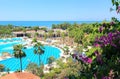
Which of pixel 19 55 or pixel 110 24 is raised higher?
pixel 110 24

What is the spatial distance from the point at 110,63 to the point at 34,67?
29232 mm

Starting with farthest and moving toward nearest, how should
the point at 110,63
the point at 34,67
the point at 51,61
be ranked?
the point at 51,61 < the point at 34,67 < the point at 110,63

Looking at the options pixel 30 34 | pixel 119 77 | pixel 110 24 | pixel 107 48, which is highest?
pixel 110 24

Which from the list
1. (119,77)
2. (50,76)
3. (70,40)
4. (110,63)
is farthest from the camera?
(70,40)

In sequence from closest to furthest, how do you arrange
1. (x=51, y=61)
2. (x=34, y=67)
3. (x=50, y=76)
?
1. (x=50, y=76)
2. (x=34, y=67)
3. (x=51, y=61)

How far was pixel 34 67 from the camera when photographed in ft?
104

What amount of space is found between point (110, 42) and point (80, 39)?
5517 centimetres

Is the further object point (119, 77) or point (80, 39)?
point (80, 39)

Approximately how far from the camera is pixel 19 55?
3456 centimetres

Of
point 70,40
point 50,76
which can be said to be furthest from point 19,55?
point 70,40

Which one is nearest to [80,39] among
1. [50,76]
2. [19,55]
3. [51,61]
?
[51,61]

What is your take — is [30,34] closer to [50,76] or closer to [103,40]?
[50,76]

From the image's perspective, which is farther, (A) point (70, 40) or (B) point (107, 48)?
(A) point (70, 40)

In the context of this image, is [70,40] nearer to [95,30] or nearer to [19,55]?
[19,55]
